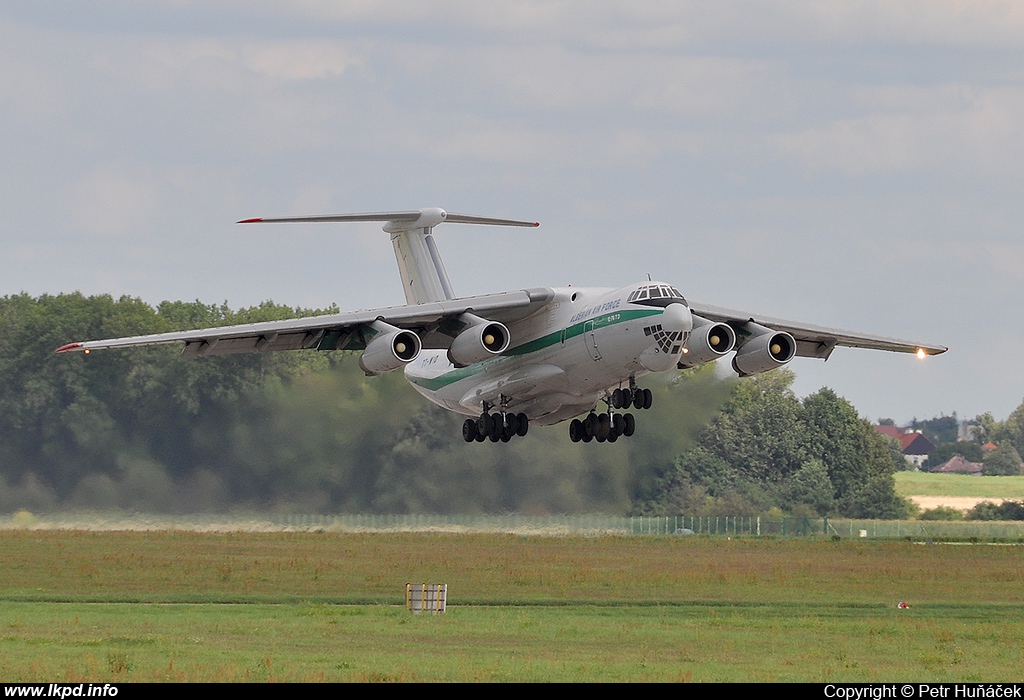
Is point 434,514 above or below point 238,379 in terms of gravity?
below

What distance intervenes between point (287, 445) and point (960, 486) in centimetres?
3080

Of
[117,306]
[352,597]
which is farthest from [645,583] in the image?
[117,306]

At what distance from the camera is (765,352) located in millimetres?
24719

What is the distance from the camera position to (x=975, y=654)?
19.7 meters

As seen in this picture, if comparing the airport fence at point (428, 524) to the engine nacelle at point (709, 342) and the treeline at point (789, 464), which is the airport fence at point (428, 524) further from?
the engine nacelle at point (709, 342)

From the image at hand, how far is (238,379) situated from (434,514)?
16.4 feet

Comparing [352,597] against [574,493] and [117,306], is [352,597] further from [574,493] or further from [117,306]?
[117,306]

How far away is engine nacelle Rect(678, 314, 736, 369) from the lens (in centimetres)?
2356

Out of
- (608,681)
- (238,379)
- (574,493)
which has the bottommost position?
(608,681)

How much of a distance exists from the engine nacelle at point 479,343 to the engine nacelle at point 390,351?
31.8 inches

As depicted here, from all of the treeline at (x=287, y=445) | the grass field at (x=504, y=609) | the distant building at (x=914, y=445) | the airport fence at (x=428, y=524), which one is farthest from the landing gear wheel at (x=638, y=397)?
the distant building at (x=914, y=445)

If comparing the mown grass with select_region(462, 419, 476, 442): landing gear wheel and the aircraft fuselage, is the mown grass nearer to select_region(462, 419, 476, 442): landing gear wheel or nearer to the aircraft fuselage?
the aircraft fuselage

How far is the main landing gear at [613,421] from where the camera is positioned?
24.5 m
